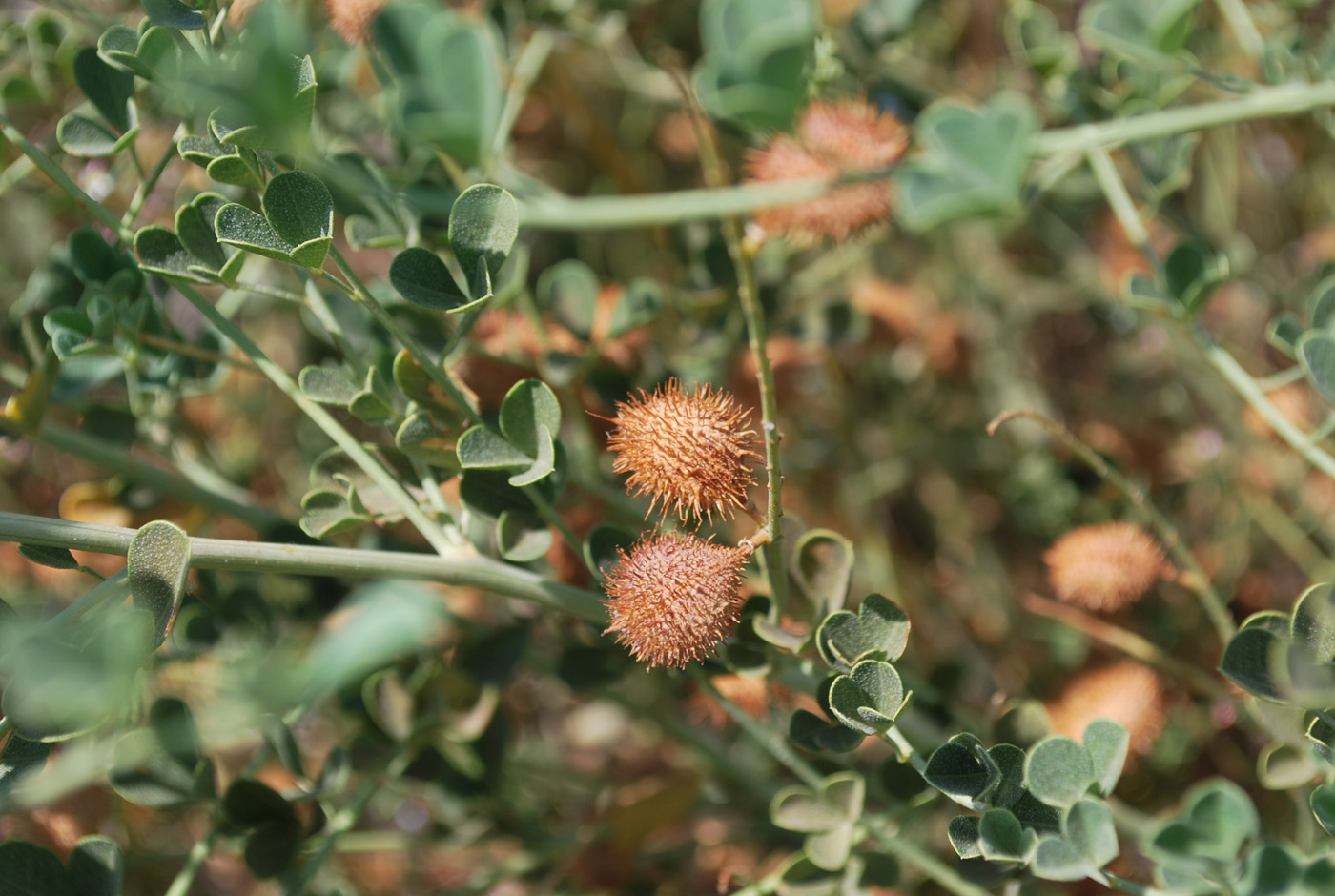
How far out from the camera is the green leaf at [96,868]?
2.69 feet

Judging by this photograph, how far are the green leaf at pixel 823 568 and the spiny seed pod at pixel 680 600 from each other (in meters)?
0.12

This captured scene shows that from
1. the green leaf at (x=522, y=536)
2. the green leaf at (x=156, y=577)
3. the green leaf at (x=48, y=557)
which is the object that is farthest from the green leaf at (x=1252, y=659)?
the green leaf at (x=48, y=557)

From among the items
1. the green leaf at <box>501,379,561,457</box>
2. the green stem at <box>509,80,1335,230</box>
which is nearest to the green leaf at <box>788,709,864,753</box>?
the green leaf at <box>501,379,561,457</box>

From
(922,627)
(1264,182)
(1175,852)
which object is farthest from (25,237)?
(1264,182)

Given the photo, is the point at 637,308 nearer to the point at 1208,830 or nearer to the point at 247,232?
the point at 247,232

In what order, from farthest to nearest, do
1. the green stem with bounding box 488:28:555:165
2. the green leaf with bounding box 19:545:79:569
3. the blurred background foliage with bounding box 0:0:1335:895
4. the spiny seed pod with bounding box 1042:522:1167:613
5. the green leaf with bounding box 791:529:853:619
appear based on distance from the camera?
the green stem with bounding box 488:28:555:165 → the spiny seed pod with bounding box 1042:522:1167:613 → the blurred background foliage with bounding box 0:0:1335:895 → the green leaf with bounding box 791:529:853:619 → the green leaf with bounding box 19:545:79:569

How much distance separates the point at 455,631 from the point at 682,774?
0.34 metres

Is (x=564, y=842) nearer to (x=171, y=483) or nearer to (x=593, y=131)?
(x=171, y=483)

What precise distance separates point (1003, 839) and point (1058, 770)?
2.6 inches

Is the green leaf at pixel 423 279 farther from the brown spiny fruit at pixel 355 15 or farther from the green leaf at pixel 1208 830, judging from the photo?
the green leaf at pixel 1208 830

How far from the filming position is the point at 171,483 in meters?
1.04

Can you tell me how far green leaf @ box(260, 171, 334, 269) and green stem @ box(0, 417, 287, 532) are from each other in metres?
0.41

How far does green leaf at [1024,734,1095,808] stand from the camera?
72 centimetres

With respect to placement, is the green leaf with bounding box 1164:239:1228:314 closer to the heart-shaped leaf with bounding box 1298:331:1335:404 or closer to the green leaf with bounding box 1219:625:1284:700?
the heart-shaped leaf with bounding box 1298:331:1335:404
